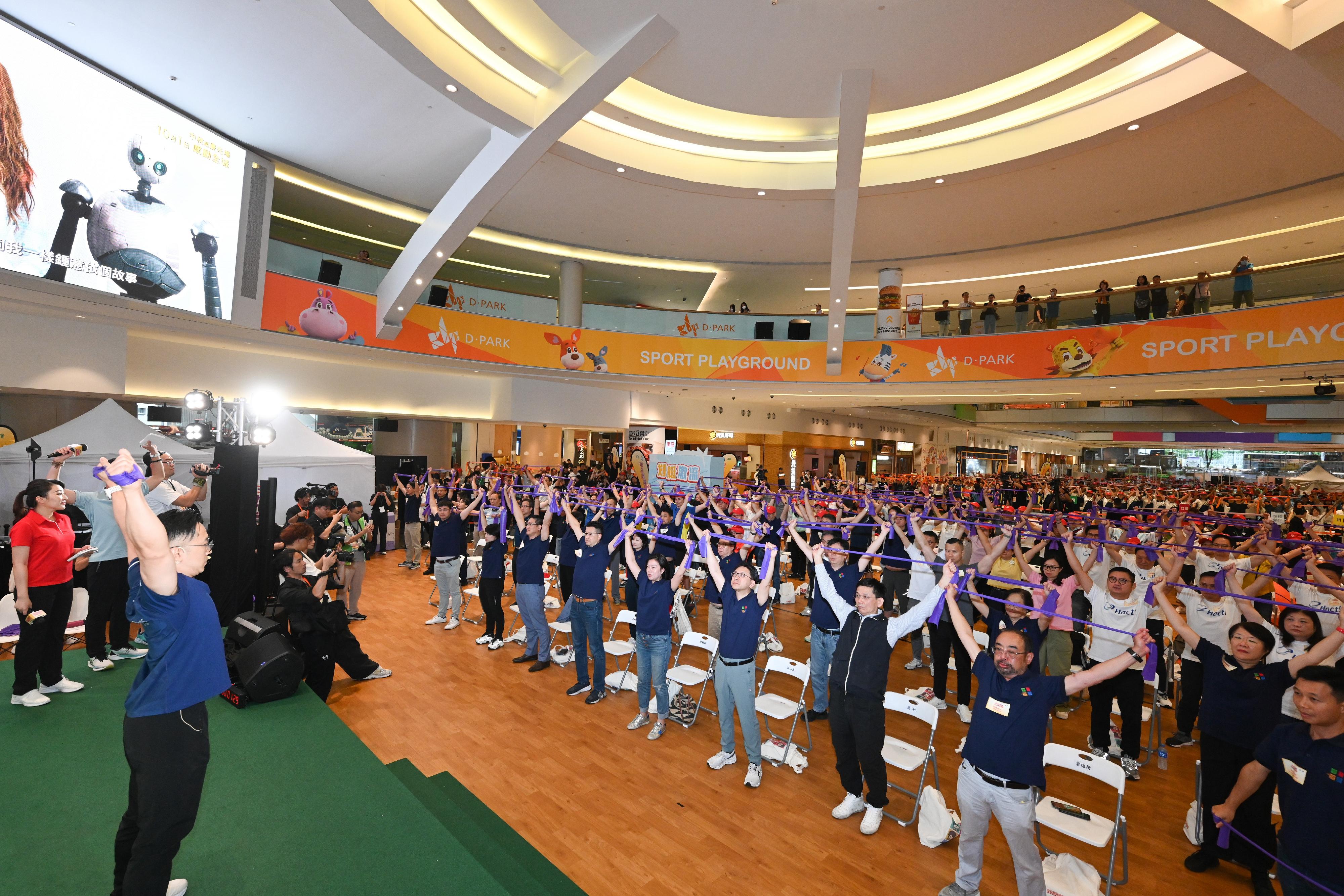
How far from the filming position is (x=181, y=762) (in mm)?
A: 2271

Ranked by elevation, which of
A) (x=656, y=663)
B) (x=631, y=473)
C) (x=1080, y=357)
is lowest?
(x=656, y=663)

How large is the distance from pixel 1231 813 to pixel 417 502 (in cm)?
1111

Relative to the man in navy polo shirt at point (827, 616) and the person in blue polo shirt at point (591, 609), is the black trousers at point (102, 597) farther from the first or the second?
the man in navy polo shirt at point (827, 616)

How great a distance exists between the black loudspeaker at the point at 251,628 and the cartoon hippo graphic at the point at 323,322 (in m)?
7.02

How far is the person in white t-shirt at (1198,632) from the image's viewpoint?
15.3 ft

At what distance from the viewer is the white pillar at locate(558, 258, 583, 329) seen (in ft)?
49.0

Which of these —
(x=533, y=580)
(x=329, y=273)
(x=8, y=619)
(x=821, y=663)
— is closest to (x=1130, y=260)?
(x=821, y=663)

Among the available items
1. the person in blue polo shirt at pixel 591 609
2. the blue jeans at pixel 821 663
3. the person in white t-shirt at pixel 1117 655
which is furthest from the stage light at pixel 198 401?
the person in white t-shirt at pixel 1117 655

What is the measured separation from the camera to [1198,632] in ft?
16.0

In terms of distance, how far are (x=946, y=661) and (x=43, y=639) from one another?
7.74 meters

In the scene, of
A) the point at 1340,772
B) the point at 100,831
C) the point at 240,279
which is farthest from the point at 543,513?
the point at 240,279

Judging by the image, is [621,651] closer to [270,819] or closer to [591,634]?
[591,634]

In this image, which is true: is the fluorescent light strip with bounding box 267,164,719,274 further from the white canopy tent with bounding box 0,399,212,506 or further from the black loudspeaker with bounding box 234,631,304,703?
the black loudspeaker with bounding box 234,631,304,703

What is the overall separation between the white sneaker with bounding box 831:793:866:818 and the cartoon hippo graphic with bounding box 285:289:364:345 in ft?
37.5
